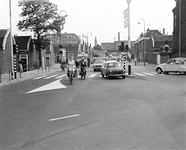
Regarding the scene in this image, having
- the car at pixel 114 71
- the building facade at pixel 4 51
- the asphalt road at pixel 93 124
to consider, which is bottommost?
the asphalt road at pixel 93 124

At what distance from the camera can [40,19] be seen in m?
42.6

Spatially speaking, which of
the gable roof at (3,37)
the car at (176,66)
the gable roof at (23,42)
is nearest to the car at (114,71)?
the car at (176,66)

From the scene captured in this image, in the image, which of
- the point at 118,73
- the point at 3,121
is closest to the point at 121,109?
the point at 3,121

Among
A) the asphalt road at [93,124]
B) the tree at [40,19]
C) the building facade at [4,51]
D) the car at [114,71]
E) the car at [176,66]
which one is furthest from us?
the tree at [40,19]

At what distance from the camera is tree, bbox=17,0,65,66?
139 feet

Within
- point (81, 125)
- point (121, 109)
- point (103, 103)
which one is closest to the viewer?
point (81, 125)

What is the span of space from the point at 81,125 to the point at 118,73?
48.1ft

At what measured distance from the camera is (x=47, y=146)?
16.8 feet

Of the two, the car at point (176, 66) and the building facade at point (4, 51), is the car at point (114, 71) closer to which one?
the car at point (176, 66)

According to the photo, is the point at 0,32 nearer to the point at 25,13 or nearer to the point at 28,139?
the point at 25,13

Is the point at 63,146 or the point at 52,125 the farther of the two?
the point at 52,125

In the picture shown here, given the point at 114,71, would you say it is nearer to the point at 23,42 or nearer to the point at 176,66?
the point at 176,66

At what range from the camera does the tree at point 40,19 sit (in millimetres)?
42219

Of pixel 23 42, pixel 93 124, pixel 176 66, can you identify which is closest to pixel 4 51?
pixel 23 42
